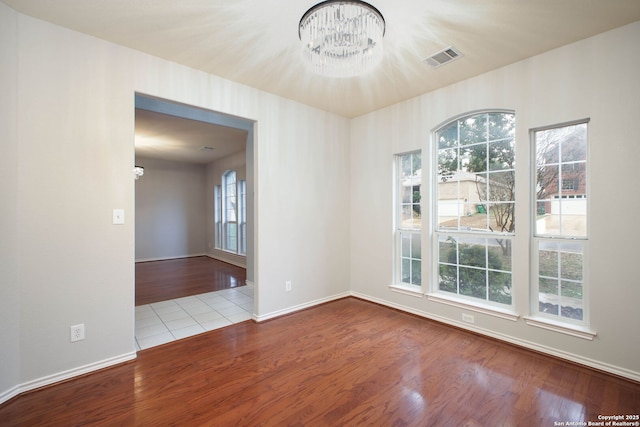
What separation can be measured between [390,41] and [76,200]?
285 cm

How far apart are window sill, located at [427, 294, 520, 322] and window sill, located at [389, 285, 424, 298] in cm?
15

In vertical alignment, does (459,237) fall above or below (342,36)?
below

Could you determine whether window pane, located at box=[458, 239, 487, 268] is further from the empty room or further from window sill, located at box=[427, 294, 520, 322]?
window sill, located at box=[427, 294, 520, 322]

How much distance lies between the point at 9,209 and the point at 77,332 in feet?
3.42

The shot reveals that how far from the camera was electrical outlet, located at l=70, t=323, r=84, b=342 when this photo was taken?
224 cm

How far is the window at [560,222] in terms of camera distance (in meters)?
2.47

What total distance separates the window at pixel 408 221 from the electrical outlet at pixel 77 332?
3.34 metres

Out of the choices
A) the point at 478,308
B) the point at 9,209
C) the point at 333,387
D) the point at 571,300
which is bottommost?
the point at 333,387

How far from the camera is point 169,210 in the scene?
27.0 ft

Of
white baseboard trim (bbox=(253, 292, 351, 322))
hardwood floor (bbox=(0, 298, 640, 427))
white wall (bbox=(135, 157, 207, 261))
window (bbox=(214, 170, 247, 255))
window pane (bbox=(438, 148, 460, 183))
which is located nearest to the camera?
hardwood floor (bbox=(0, 298, 640, 427))

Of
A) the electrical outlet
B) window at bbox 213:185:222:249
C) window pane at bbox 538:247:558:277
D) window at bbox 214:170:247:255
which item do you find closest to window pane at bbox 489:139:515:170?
window pane at bbox 538:247:558:277

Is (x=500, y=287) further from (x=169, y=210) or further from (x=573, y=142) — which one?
(x=169, y=210)

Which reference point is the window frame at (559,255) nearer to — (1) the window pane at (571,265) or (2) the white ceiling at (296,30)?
(1) the window pane at (571,265)

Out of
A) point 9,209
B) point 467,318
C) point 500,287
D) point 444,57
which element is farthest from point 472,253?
point 9,209
